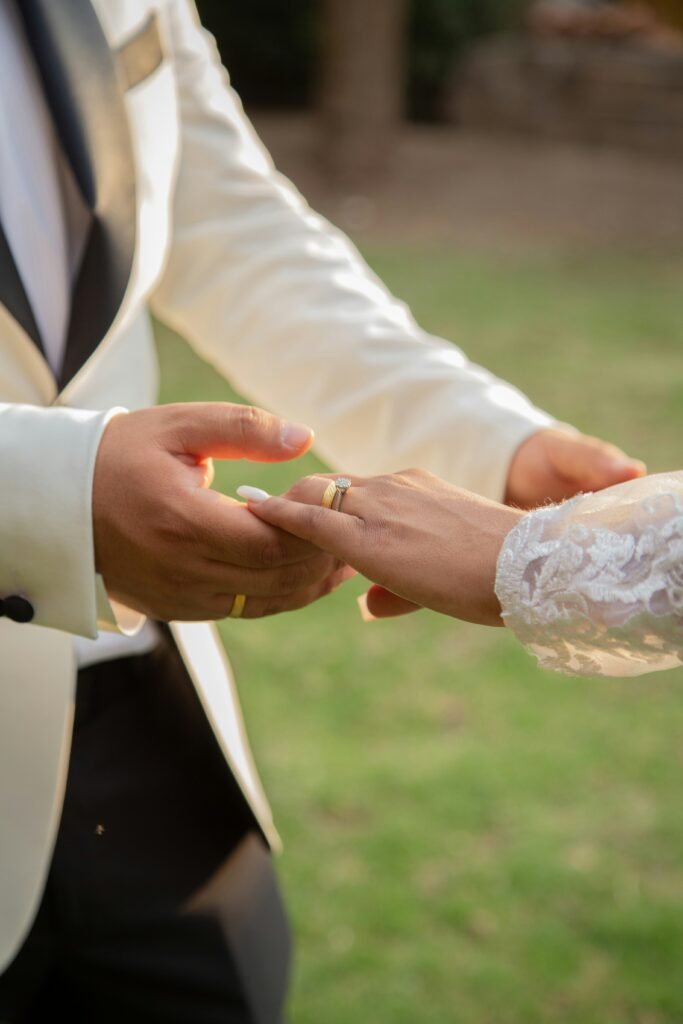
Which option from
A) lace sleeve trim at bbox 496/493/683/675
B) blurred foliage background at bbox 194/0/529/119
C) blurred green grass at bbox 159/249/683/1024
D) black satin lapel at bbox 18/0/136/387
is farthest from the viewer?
blurred foliage background at bbox 194/0/529/119

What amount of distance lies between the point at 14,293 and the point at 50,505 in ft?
1.09

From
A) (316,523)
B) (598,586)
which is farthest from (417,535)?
(598,586)

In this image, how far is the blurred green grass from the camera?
282 centimetres

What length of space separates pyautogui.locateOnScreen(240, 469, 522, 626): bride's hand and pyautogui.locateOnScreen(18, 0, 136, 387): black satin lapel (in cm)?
40

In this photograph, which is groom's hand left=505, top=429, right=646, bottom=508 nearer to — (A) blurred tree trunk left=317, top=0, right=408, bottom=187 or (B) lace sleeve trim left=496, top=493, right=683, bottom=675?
(B) lace sleeve trim left=496, top=493, right=683, bottom=675

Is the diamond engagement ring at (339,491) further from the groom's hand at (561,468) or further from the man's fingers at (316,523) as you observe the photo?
the groom's hand at (561,468)

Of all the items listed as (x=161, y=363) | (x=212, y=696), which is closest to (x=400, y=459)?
(x=212, y=696)

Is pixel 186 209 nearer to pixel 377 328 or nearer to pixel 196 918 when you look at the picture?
pixel 377 328

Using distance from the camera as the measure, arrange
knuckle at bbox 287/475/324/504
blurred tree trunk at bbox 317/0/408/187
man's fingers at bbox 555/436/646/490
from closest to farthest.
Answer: knuckle at bbox 287/475/324/504, man's fingers at bbox 555/436/646/490, blurred tree trunk at bbox 317/0/408/187

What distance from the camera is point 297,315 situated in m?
1.93

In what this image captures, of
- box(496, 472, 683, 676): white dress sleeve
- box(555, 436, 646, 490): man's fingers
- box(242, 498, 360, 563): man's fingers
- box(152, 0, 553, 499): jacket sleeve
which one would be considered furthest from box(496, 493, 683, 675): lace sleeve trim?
box(152, 0, 553, 499): jacket sleeve

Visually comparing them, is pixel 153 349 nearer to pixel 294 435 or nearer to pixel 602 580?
pixel 294 435

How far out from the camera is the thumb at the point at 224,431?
1.37m

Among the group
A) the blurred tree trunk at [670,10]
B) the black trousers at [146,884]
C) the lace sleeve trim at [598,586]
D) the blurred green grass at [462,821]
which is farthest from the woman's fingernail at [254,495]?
the blurred tree trunk at [670,10]
